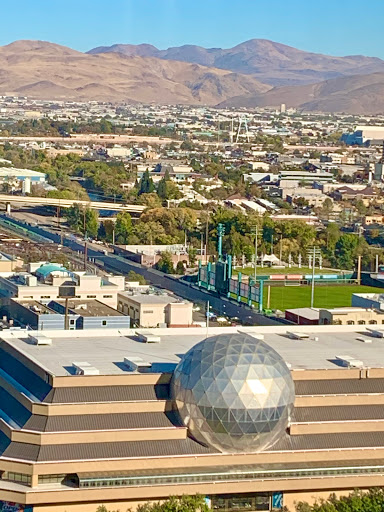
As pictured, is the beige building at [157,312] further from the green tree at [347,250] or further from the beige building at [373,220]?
the beige building at [373,220]

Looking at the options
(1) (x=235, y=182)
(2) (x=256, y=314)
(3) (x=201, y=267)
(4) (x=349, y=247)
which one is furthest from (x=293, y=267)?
(1) (x=235, y=182)

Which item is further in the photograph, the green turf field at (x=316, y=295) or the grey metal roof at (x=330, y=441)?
the green turf field at (x=316, y=295)

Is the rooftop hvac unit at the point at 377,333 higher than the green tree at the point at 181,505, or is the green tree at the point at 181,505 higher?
the rooftop hvac unit at the point at 377,333

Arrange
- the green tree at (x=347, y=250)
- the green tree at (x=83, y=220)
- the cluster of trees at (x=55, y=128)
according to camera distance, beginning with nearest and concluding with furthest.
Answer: the green tree at (x=347, y=250), the green tree at (x=83, y=220), the cluster of trees at (x=55, y=128)

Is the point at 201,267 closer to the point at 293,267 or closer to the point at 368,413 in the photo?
the point at 293,267

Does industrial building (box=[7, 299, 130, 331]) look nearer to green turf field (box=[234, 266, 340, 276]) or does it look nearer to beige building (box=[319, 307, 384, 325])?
beige building (box=[319, 307, 384, 325])

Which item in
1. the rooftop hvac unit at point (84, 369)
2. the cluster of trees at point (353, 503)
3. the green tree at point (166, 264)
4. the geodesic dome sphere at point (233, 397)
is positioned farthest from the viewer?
the green tree at point (166, 264)

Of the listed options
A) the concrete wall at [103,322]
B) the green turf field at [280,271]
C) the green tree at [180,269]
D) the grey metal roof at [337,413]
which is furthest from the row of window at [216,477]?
the green turf field at [280,271]
